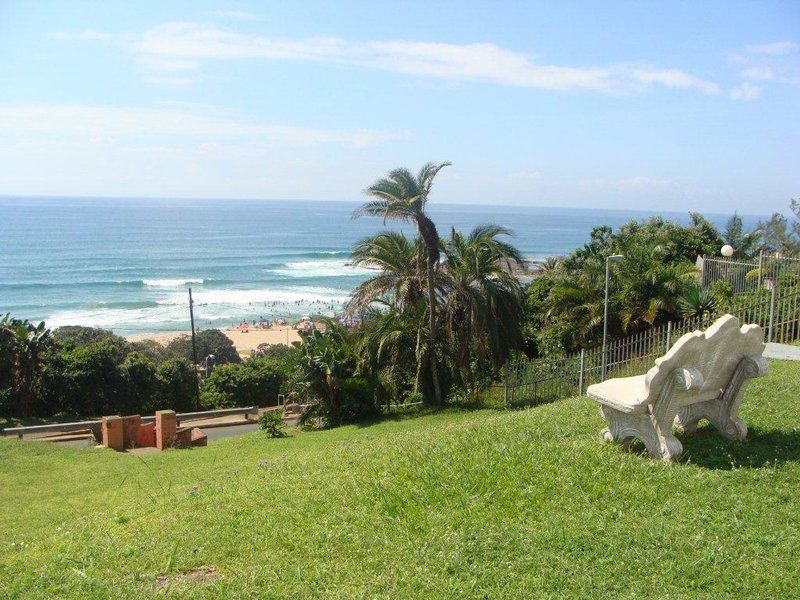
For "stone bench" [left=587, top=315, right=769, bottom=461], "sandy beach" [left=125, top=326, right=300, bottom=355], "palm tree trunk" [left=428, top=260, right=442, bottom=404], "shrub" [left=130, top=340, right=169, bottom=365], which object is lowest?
"sandy beach" [left=125, top=326, right=300, bottom=355]

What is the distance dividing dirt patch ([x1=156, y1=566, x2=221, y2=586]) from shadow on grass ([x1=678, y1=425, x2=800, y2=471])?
418 cm

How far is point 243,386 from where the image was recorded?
1129 inches

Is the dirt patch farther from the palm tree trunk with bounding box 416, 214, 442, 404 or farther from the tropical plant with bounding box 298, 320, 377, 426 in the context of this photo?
the palm tree trunk with bounding box 416, 214, 442, 404

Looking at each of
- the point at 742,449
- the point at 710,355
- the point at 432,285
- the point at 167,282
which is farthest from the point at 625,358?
the point at 167,282

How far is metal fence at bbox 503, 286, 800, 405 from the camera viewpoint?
1476 cm

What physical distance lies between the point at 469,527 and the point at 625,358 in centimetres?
1046

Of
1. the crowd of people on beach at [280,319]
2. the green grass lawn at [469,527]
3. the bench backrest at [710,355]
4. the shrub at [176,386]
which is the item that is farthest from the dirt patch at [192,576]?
the crowd of people on beach at [280,319]

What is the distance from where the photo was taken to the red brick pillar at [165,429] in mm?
16172

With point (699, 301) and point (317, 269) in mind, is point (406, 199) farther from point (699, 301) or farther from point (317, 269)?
point (317, 269)

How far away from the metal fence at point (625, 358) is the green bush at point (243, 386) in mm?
14098

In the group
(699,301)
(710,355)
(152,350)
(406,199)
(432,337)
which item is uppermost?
(406,199)

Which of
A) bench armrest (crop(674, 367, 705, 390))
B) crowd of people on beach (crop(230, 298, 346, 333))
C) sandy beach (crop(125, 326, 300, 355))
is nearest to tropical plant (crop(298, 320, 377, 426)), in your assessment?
bench armrest (crop(674, 367, 705, 390))

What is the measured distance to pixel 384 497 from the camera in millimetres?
6199

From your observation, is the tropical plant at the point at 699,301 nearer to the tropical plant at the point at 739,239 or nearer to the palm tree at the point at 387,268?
the palm tree at the point at 387,268
